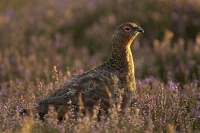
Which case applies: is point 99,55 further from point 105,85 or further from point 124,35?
point 105,85

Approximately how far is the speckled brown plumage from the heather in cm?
14

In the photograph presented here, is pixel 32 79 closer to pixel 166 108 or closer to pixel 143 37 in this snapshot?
pixel 166 108

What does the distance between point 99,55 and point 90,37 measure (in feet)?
3.00

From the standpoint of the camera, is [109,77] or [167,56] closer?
[109,77]

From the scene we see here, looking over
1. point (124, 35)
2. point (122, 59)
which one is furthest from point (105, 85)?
point (124, 35)

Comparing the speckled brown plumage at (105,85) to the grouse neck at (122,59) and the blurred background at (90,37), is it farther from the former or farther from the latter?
the blurred background at (90,37)

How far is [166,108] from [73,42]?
5.18 meters

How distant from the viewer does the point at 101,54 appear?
852cm

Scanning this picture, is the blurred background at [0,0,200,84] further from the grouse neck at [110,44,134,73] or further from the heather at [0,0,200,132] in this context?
the grouse neck at [110,44,134,73]

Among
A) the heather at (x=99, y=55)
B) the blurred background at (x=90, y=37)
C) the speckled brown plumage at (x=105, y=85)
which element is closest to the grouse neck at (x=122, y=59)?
the speckled brown plumage at (x=105, y=85)

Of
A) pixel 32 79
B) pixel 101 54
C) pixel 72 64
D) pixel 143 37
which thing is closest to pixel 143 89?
pixel 32 79

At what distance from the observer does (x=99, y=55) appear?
8.48 m

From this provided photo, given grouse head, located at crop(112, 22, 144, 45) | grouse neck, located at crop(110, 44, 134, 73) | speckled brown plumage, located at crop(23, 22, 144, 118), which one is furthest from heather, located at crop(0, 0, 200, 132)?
grouse head, located at crop(112, 22, 144, 45)

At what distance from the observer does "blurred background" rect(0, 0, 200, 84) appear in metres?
6.86
